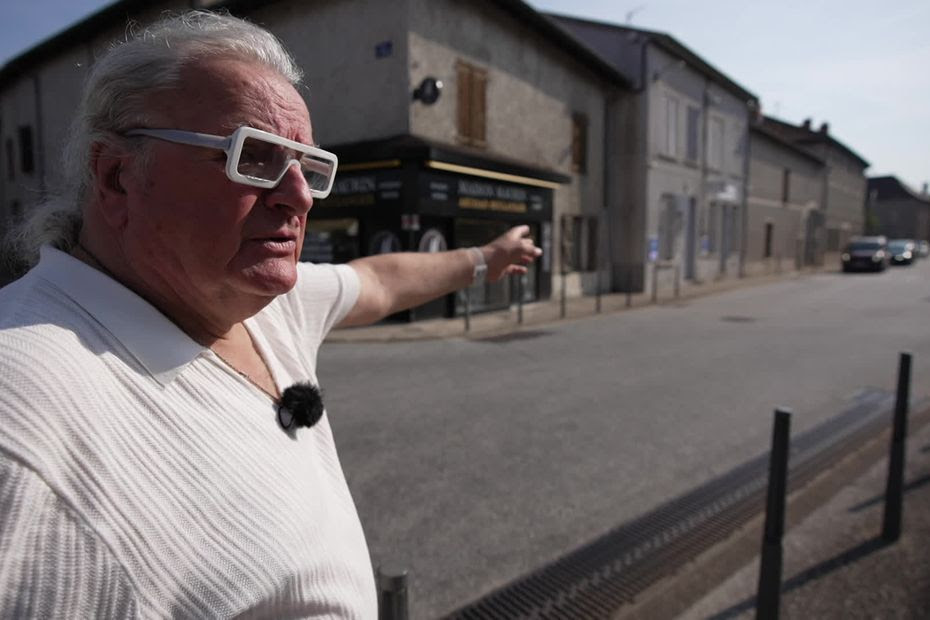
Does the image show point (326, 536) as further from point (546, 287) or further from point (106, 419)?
point (546, 287)

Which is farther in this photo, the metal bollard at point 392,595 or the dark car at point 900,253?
the dark car at point 900,253

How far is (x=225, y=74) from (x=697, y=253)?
84.3 feet

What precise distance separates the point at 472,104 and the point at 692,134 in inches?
533

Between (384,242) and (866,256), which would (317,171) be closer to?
(384,242)

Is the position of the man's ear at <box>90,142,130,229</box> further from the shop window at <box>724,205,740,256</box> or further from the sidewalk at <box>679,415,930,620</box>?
the shop window at <box>724,205,740,256</box>

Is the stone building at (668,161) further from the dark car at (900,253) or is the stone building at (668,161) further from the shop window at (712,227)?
the dark car at (900,253)

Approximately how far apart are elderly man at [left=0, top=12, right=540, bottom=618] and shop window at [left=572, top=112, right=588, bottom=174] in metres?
17.8

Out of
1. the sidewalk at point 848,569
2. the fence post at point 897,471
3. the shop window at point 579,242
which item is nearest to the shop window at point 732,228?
the shop window at point 579,242

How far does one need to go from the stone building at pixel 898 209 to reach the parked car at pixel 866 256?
186 ft

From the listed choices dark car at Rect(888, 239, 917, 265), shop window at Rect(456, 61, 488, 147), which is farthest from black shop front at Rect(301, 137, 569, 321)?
dark car at Rect(888, 239, 917, 265)

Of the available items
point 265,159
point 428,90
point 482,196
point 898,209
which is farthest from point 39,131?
point 898,209

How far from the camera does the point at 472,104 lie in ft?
45.8

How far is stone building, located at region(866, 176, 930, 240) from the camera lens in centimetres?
8094

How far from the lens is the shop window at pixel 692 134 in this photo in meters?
23.8
